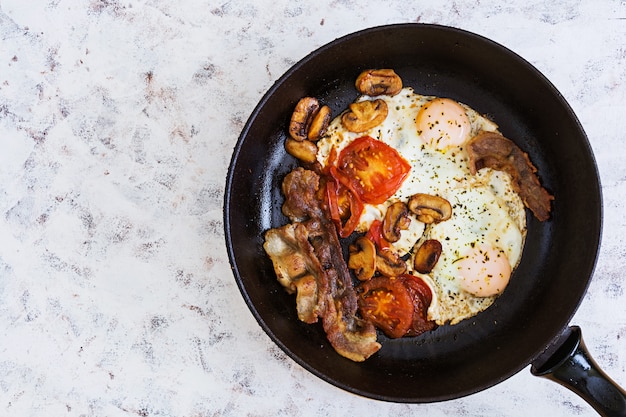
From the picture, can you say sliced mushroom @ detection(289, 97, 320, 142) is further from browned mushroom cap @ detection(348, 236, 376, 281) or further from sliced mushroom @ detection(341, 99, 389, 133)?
browned mushroom cap @ detection(348, 236, 376, 281)

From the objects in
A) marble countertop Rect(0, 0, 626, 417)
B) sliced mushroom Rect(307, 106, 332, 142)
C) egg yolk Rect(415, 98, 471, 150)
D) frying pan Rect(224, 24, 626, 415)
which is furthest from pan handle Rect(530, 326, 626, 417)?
sliced mushroom Rect(307, 106, 332, 142)

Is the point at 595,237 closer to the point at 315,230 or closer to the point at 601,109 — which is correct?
the point at 601,109

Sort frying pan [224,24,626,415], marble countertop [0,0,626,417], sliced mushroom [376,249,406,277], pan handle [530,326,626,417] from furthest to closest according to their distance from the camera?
marble countertop [0,0,626,417] < sliced mushroom [376,249,406,277] < frying pan [224,24,626,415] < pan handle [530,326,626,417]

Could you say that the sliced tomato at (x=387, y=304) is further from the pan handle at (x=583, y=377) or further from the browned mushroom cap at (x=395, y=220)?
the pan handle at (x=583, y=377)

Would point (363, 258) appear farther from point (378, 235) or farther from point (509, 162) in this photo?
point (509, 162)

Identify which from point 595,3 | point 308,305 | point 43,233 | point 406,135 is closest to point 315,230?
point 308,305
